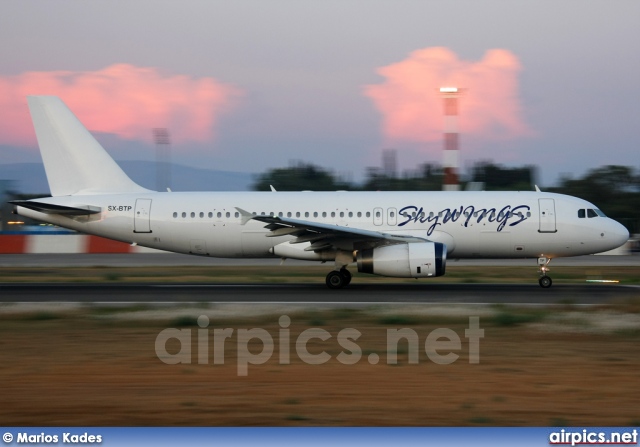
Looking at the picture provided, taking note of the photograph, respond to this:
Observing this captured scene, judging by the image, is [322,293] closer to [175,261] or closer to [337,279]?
[337,279]

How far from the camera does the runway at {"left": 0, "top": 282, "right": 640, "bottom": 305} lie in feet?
65.3

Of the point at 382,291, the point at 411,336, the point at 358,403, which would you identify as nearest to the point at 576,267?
the point at 382,291

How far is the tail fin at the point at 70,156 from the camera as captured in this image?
2630 cm

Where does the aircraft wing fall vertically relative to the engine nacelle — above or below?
above

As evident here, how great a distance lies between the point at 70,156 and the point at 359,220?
9.86 m

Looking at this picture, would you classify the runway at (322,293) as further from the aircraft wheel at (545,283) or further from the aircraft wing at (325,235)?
the aircraft wing at (325,235)

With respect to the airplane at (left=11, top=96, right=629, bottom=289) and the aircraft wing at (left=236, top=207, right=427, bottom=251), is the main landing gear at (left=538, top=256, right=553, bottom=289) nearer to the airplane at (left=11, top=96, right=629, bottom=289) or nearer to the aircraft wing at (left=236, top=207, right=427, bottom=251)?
the airplane at (left=11, top=96, right=629, bottom=289)

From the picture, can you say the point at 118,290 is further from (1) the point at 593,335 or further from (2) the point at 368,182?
(2) the point at 368,182

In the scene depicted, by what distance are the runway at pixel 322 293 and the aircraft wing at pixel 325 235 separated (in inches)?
53.0

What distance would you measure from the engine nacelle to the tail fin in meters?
8.96

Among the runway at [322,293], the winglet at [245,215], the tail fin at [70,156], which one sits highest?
the tail fin at [70,156]

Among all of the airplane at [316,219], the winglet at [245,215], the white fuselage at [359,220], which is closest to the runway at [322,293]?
the airplane at [316,219]

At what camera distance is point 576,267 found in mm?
35312

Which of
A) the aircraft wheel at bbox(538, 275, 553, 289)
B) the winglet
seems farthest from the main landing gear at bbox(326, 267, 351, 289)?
the aircraft wheel at bbox(538, 275, 553, 289)
